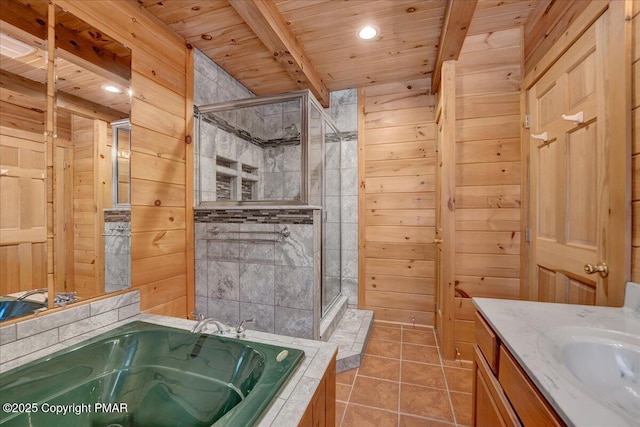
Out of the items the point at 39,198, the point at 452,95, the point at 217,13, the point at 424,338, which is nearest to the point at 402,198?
the point at 452,95

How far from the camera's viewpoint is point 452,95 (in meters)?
2.01

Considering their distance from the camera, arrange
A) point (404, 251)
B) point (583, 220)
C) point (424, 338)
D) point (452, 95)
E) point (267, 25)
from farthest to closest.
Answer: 1. point (404, 251)
2. point (424, 338)
3. point (452, 95)
4. point (267, 25)
5. point (583, 220)

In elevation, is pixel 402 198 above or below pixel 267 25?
below

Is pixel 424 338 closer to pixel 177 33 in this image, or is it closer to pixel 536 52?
pixel 536 52

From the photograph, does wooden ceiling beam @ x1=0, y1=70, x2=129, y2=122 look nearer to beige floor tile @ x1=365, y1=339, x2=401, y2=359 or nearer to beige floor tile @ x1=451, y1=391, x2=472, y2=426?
beige floor tile @ x1=365, y1=339, x2=401, y2=359

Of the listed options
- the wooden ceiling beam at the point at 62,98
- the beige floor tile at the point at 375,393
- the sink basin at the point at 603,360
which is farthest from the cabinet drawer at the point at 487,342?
the wooden ceiling beam at the point at 62,98

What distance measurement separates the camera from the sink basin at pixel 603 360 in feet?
2.43

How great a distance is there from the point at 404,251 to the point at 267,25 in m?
2.18

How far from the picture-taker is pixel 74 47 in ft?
4.34

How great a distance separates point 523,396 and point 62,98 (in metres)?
2.15

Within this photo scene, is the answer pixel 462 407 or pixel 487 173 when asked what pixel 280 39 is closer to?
pixel 487 173

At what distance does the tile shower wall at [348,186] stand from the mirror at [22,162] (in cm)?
213

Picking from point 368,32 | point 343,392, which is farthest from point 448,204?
point 343,392

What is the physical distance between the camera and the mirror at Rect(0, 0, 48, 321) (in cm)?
108
